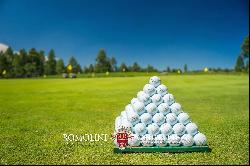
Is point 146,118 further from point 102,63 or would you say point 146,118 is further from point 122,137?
point 102,63

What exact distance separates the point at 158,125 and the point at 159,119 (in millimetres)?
150

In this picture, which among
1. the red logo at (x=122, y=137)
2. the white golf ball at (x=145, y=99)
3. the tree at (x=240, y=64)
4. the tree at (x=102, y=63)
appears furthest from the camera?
the tree at (x=240, y=64)

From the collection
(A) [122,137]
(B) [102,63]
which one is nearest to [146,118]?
(A) [122,137]

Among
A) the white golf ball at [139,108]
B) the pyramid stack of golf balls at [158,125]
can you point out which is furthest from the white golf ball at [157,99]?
the white golf ball at [139,108]

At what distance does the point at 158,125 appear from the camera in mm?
9062

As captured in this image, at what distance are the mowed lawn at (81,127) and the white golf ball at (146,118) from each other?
29.1 inches

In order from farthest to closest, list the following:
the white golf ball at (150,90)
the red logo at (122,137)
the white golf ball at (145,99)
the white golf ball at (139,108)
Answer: the white golf ball at (150,90)
the white golf ball at (145,99)
the white golf ball at (139,108)
the red logo at (122,137)

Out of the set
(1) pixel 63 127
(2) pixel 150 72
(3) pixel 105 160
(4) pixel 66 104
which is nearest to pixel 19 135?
(1) pixel 63 127

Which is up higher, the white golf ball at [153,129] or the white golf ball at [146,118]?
the white golf ball at [146,118]

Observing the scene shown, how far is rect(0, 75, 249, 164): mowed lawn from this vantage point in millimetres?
8453

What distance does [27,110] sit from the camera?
55.0ft

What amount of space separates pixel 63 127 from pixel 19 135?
1.60 metres

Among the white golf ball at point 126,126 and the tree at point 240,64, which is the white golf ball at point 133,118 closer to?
the white golf ball at point 126,126

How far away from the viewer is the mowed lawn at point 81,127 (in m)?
8.45
